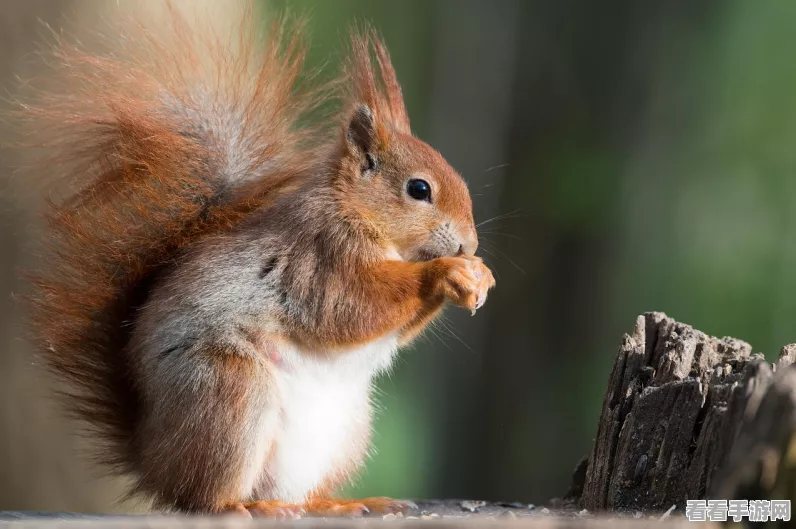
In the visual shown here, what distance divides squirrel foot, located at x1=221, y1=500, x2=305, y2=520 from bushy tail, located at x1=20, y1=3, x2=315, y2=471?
0.33 metres

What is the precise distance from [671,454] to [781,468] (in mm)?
428

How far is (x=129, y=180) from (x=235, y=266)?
30 cm

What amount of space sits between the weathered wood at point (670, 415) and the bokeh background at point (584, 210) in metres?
2.43

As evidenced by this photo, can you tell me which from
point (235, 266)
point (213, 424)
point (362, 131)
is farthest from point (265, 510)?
point (362, 131)

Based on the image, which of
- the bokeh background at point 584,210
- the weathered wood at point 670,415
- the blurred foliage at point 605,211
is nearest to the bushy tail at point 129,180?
the weathered wood at point 670,415

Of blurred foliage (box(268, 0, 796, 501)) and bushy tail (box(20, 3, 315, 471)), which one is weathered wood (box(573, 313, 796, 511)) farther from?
blurred foliage (box(268, 0, 796, 501))

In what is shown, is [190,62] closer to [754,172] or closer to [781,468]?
[781,468]

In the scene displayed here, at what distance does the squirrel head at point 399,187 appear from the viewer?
181 centimetres

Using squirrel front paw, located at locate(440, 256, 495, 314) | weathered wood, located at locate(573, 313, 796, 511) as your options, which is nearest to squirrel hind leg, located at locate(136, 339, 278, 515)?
squirrel front paw, located at locate(440, 256, 495, 314)

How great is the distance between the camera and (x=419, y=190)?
1832 mm

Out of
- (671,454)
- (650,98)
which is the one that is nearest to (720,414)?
(671,454)

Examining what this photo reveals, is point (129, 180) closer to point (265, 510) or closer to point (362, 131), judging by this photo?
point (362, 131)

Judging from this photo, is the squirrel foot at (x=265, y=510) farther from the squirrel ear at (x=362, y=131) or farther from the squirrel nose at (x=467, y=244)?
the squirrel ear at (x=362, y=131)

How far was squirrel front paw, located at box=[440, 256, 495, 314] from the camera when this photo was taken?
168 cm
